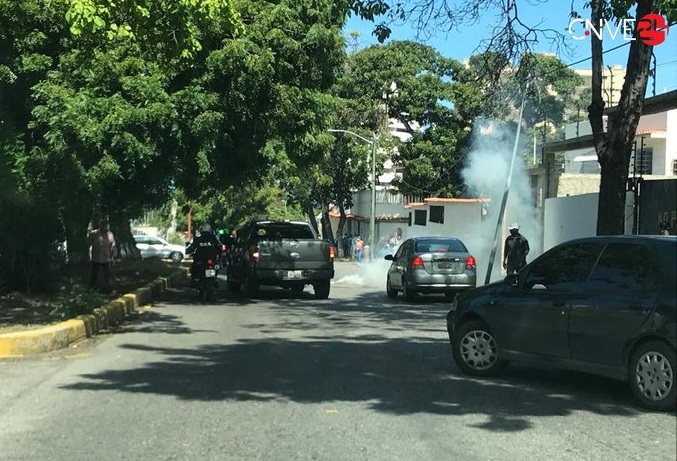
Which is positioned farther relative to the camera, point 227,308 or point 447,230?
point 447,230

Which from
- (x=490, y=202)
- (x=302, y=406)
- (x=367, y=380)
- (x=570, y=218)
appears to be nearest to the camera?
(x=302, y=406)

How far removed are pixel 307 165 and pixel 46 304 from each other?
7948 millimetres

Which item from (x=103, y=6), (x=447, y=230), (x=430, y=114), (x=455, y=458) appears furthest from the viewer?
(x=430, y=114)

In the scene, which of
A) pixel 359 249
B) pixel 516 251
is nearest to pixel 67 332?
pixel 516 251

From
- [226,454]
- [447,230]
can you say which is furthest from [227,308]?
[447,230]

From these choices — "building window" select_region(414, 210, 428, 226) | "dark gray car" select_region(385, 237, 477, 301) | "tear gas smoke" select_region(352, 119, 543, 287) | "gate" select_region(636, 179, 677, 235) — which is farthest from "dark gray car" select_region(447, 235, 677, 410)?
"building window" select_region(414, 210, 428, 226)

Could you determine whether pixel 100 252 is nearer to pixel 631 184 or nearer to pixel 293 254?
pixel 293 254

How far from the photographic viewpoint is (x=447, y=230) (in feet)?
114

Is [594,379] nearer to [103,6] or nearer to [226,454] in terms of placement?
[226,454]

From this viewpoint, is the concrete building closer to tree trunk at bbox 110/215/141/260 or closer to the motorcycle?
the motorcycle

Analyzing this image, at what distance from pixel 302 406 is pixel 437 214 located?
96.6 feet

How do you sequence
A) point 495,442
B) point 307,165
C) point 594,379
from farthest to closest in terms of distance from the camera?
point 307,165
point 594,379
point 495,442

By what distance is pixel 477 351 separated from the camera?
809cm

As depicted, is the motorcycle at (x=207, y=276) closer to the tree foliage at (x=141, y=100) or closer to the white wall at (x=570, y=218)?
the tree foliage at (x=141, y=100)
